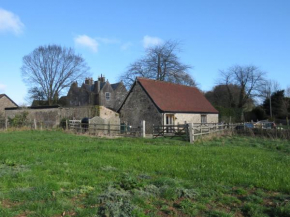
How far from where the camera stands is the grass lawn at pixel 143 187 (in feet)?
16.1

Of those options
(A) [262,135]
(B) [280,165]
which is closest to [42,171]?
(B) [280,165]

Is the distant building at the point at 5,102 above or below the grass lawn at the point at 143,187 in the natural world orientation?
above

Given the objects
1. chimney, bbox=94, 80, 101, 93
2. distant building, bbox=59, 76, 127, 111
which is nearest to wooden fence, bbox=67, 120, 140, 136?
distant building, bbox=59, 76, 127, 111

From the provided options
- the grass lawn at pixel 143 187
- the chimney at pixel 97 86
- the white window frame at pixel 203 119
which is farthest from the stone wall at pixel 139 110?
the chimney at pixel 97 86

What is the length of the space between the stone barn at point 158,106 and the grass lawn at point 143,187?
18013mm

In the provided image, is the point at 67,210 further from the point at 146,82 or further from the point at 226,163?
the point at 146,82

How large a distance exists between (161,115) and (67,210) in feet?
73.7

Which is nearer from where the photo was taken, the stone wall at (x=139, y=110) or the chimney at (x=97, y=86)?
the stone wall at (x=139, y=110)

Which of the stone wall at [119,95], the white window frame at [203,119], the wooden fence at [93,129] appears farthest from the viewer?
the stone wall at [119,95]

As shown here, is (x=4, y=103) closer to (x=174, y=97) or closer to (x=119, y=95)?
(x=119, y=95)

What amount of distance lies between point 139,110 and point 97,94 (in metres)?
28.7

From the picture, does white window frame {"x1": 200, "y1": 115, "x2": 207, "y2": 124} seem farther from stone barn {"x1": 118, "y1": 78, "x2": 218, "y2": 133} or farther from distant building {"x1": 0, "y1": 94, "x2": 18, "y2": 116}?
distant building {"x1": 0, "y1": 94, "x2": 18, "y2": 116}

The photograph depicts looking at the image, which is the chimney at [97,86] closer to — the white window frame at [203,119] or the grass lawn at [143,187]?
the white window frame at [203,119]

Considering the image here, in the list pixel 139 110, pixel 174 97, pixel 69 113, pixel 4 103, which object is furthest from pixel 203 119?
pixel 4 103
